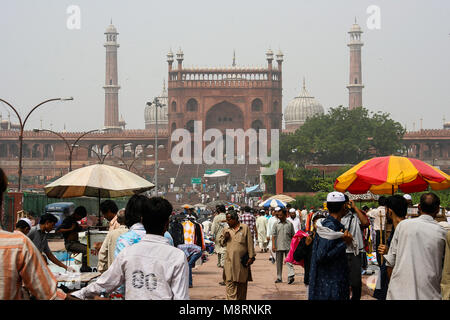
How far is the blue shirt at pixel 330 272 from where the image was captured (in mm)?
5355

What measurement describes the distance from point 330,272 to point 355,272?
136cm

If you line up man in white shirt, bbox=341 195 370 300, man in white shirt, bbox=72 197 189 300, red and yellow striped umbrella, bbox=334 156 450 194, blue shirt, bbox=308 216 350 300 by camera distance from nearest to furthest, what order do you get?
man in white shirt, bbox=72 197 189 300
blue shirt, bbox=308 216 350 300
man in white shirt, bbox=341 195 370 300
red and yellow striped umbrella, bbox=334 156 450 194

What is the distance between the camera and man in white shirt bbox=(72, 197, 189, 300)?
3674mm

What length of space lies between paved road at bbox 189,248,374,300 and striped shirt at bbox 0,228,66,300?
571 centimetres

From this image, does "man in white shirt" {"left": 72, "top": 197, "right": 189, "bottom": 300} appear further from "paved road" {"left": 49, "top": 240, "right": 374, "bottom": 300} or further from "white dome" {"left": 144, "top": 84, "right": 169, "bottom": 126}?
"white dome" {"left": 144, "top": 84, "right": 169, "bottom": 126}

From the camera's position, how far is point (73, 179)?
8117 millimetres

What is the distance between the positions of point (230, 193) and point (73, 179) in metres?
41.0

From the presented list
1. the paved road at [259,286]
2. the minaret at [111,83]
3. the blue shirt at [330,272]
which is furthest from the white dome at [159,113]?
the blue shirt at [330,272]

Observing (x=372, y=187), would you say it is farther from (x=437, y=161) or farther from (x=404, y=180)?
(x=437, y=161)

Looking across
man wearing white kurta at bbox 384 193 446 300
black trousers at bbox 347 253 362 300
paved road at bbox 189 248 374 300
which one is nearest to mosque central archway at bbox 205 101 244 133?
paved road at bbox 189 248 374 300

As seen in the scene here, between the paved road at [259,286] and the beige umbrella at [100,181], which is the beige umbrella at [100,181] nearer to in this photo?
the beige umbrella at [100,181]

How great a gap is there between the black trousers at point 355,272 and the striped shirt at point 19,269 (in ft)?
12.4

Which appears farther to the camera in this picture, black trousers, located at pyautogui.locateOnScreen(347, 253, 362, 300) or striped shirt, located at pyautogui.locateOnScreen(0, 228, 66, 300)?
black trousers, located at pyautogui.locateOnScreen(347, 253, 362, 300)

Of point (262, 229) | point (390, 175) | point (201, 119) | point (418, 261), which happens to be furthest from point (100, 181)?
point (201, 119)
